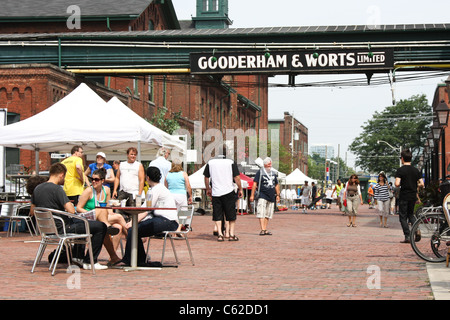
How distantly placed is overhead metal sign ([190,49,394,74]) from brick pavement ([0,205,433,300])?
11.7 meters

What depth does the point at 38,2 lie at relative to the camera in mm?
40812

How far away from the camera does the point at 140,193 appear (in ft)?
46.3

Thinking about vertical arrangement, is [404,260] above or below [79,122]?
below

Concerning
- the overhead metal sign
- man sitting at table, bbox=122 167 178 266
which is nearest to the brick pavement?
man sitting at table, bbox=122 167 178 266

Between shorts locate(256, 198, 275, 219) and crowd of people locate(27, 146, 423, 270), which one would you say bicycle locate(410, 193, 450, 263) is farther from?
shorts locate(256, 198, 275, 219)

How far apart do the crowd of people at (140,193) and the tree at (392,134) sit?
87.8 meters

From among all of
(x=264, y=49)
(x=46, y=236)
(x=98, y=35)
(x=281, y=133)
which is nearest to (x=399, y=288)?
(x=46, y=236)

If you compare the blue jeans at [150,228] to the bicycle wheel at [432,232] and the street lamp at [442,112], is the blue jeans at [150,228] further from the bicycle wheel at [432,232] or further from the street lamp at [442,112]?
the street lamp at [442,112]

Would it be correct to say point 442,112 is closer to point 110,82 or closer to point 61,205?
point 61,205

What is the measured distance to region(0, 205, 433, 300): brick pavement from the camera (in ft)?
25.7

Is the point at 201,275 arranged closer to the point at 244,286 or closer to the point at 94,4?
the point at 244,286

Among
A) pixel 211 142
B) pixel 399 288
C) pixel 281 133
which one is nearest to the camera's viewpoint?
pixel 399 288
